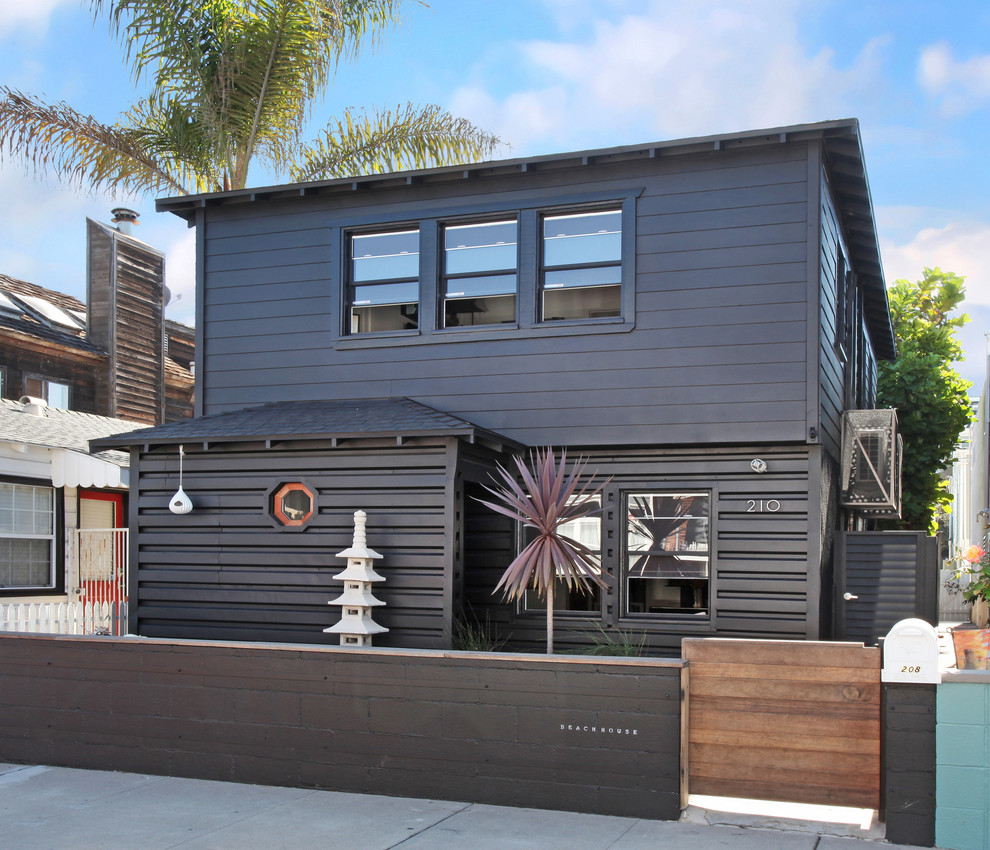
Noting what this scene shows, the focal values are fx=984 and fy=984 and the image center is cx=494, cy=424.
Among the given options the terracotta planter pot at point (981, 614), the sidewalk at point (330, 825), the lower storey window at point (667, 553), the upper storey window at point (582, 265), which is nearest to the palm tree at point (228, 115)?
the upper storey window at point (582, 265)

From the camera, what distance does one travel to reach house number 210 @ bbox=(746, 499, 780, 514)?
8.88 m

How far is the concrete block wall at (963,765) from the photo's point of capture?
5.54 metres

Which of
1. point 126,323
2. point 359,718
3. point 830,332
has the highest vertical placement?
point 126,323

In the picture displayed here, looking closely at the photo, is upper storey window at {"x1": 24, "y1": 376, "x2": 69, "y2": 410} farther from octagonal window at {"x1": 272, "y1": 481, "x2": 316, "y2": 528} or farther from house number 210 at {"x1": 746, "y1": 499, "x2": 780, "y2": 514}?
house number 210 at {"x1": 746, "y1": 499, "x2": 780, "y2": 514}

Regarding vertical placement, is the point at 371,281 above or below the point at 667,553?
above

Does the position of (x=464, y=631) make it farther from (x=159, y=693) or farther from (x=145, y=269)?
(x=145, y=269)

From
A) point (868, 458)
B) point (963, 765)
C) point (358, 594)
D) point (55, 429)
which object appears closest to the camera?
point (963, 765)

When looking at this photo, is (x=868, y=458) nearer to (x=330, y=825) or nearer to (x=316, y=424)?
(x=316, y=424)

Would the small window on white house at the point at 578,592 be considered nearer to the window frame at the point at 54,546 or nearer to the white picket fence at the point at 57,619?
the white picket fence at the point at 57,619

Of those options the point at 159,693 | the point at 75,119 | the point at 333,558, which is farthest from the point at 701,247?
the point at 75,119

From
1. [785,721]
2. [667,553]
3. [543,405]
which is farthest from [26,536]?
[785,721]

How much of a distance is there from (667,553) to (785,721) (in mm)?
3243

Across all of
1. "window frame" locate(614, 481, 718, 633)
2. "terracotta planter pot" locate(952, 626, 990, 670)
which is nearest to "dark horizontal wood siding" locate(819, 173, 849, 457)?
"window frame" locate(614, 481, 718, 633)

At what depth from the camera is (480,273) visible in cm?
999
